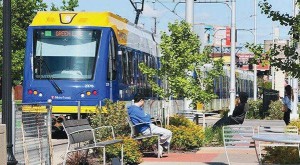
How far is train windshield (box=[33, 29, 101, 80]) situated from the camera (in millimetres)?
24078

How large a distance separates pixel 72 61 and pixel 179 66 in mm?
4675

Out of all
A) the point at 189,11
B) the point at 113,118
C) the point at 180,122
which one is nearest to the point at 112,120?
the point at 113,118

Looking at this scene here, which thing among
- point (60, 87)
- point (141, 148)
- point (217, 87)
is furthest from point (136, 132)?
point (217, 87)

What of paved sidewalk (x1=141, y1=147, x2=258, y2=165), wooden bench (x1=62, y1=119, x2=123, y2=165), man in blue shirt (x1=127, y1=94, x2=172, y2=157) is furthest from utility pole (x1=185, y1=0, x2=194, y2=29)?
wooden bench (x1=62, y1=119, x2=123, y2=165)

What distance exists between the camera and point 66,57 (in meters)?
24.1

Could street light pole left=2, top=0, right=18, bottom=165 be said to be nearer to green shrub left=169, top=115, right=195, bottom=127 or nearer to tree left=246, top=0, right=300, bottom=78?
tree left=246, top=0, right=300, bottom=78

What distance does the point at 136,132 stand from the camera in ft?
56.9

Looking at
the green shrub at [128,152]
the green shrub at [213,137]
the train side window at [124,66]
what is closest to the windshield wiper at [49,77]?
the train side window at [124,66]

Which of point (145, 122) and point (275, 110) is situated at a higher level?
point (145, 122)

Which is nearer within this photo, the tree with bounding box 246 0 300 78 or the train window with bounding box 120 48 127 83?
the tree with bounding box 246 0 300 78

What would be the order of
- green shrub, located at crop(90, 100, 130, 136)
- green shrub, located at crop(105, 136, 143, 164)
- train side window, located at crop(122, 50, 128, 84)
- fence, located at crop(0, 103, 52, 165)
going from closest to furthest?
fence, located at crop(0, 103, 52, 165) → green shrub, located at crop(105, 136, 143, 164) → green shrub, located at crop(90, 100, 130, 136) → train side window, located at crop(122, 50, 128, 84)

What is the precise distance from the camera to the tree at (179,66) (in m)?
20.4

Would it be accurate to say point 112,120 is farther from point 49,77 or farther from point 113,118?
point 49,77

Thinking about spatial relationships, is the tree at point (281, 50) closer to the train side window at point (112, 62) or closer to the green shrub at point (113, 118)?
the green shrub at point (113, 118)
